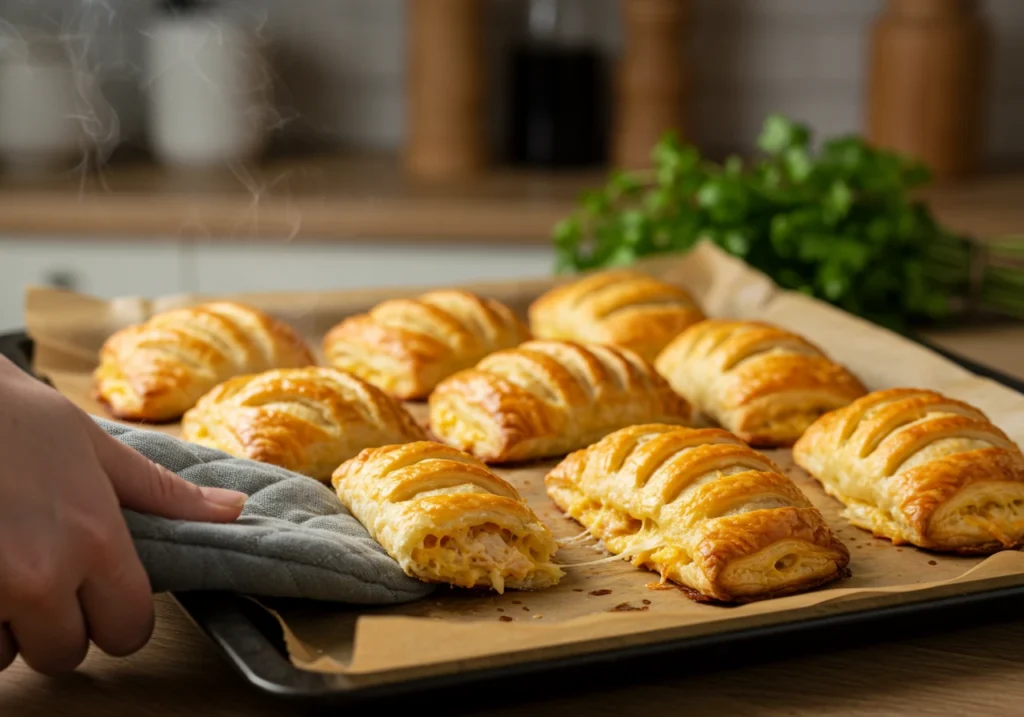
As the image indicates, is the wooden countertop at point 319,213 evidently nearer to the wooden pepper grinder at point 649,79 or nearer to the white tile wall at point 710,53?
the wooden pepper grinder at point 649,79

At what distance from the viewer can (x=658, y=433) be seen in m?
1.77

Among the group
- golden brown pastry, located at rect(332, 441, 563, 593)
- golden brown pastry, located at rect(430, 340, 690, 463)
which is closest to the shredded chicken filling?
golden brown pastry, located at rect(332, 441, 563, 593)

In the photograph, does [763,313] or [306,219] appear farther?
[306,219]

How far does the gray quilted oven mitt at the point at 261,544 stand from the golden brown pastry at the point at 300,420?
0.30 m

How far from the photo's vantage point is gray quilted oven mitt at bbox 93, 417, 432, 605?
4.28 ft

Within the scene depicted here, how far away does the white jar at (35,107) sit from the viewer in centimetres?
425

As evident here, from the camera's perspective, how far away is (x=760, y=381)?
7.02ft

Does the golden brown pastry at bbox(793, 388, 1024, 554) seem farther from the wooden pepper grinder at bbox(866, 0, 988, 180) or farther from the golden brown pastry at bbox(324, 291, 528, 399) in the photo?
the wooden pepper grinder at bbox(866, 0, 988, 180)

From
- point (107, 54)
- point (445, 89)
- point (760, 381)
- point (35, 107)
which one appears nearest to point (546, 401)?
point (760, 381)

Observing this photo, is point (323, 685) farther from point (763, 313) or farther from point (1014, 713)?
point (763, 313)

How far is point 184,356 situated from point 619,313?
780 mm

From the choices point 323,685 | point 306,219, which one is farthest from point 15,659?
point 306,219

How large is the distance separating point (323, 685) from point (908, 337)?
169 cm

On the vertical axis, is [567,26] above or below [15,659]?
above
